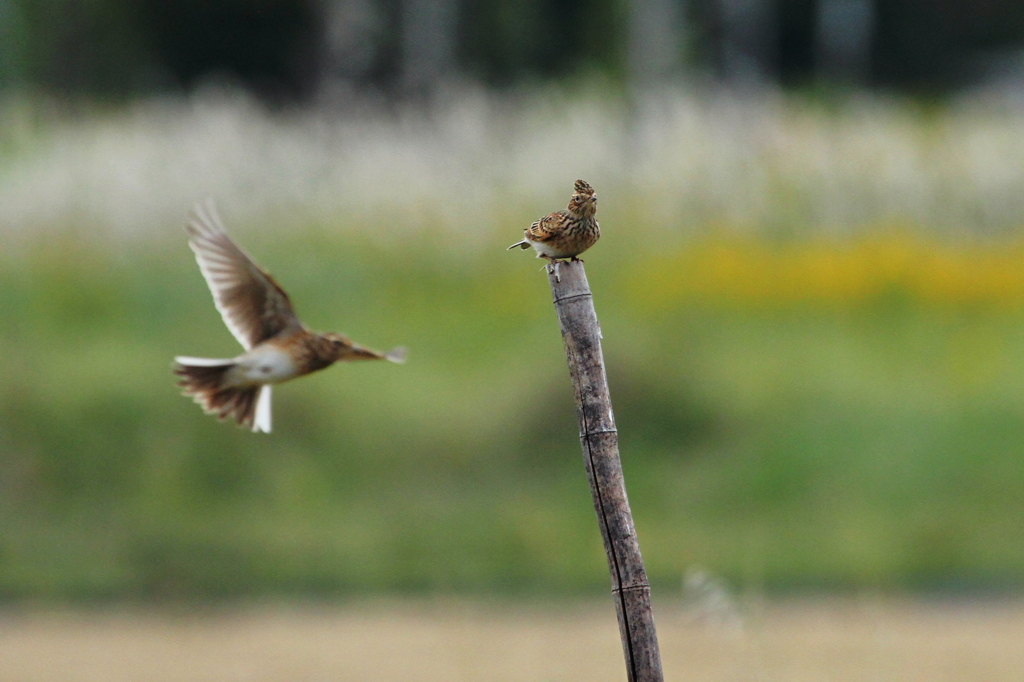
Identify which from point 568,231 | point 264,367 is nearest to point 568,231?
point 568,231

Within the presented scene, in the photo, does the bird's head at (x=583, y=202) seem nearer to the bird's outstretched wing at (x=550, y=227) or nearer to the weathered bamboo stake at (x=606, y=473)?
the bird's outstretched wing at (x=550, y=227)

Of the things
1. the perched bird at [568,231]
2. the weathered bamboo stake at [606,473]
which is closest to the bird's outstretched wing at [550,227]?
the perched bird at [568,231]

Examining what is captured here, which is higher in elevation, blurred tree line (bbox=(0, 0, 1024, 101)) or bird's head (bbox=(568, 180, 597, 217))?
blurred tree line (bbox=(0, 0, 1024, 101))

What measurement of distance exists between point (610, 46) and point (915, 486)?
14.7ft

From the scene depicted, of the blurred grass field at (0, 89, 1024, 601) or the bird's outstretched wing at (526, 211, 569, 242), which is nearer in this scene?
the bird's outstretched wing at (526, 211, 569, 242)

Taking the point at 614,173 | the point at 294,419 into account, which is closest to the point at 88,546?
the point at 294,419

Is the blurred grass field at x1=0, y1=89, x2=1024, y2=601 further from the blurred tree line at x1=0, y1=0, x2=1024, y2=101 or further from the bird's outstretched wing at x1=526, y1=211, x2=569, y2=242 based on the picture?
the bird's outstretched wing at x1=526, y1=211, x2=569, y2=242

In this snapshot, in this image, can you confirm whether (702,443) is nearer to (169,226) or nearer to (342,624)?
(342,624)

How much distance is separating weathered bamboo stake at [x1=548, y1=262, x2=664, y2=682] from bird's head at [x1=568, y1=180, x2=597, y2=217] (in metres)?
0.19

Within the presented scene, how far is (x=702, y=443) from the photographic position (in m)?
7.57

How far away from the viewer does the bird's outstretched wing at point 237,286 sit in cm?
329

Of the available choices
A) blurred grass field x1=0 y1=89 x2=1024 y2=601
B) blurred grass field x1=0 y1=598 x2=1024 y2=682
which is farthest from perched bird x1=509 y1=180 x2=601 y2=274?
blurred grass field x1=0 y1=89 x2=1024 y2=601

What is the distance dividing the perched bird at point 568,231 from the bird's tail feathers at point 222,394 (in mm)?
903

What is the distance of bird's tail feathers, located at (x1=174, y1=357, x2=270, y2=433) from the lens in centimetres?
327
